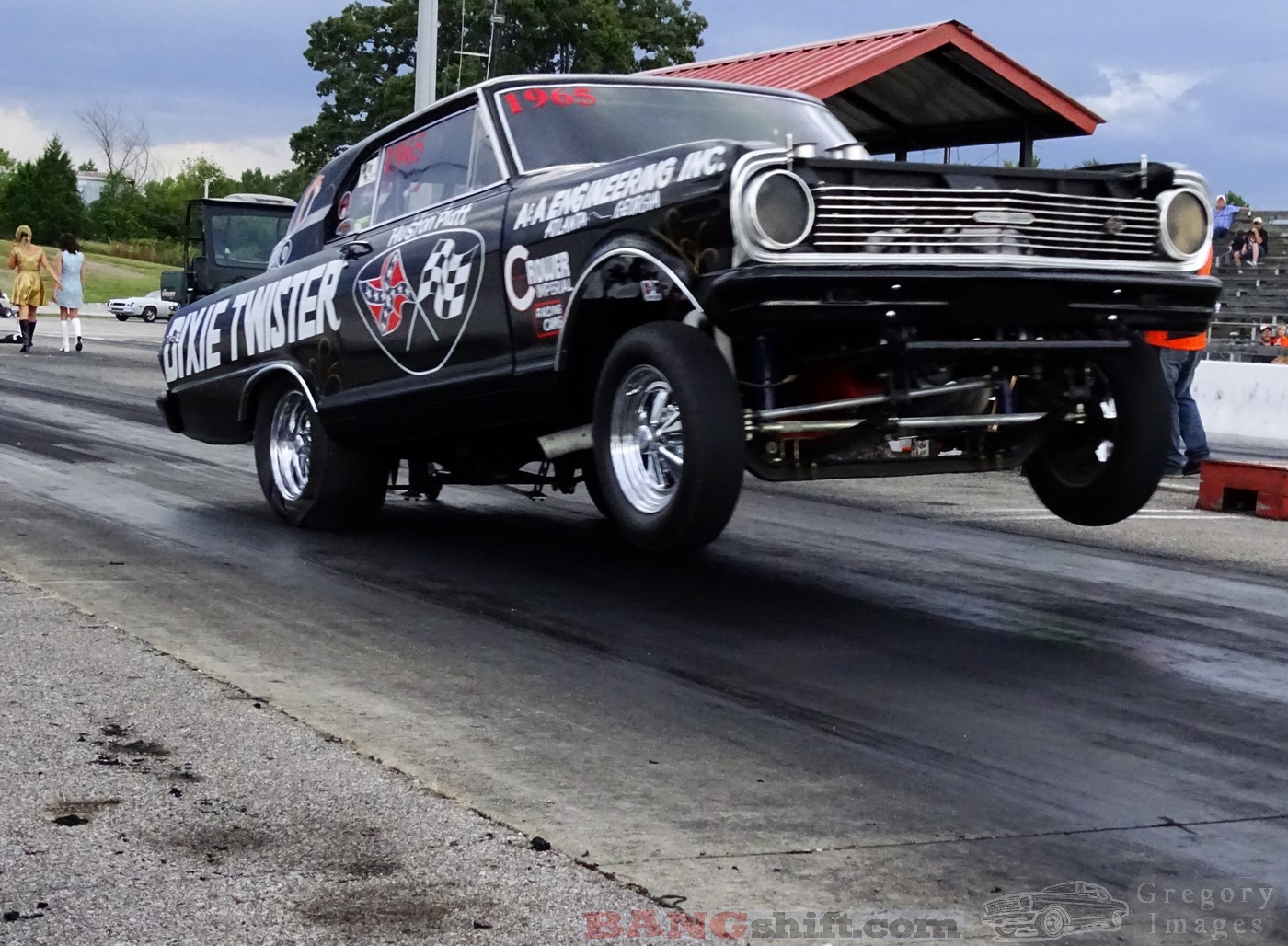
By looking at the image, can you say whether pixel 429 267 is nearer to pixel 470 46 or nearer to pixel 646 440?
pixel 646 440

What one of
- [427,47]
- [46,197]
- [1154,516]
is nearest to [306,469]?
[1154,516]

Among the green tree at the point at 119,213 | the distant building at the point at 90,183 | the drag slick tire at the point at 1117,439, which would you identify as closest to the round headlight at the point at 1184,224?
the drag slick tire at the point at 1117,439

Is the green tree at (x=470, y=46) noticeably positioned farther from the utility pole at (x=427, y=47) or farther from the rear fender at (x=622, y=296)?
the rear fender at (x=622, y=296)

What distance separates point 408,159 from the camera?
7.29 metres

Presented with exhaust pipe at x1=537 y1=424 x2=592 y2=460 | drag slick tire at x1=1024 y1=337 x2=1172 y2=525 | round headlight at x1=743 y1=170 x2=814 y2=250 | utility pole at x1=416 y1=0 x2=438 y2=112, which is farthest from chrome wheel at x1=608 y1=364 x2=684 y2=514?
utility pole at x1=416 y1=0 x2=438 y2=112

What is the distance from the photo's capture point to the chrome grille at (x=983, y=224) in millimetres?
5137

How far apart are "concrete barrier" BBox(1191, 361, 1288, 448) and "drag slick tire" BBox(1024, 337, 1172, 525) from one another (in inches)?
483

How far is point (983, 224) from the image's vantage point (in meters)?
5.33

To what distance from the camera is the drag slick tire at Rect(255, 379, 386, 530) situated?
7473 millimetres

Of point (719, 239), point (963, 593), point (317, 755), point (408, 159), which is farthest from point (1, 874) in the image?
point (408, 159)

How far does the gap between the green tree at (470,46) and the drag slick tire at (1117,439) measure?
6385 centimetres

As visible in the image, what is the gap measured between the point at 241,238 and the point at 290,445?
16.8m

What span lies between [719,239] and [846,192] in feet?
1.35

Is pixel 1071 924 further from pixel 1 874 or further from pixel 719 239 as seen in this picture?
pixel 719 239
